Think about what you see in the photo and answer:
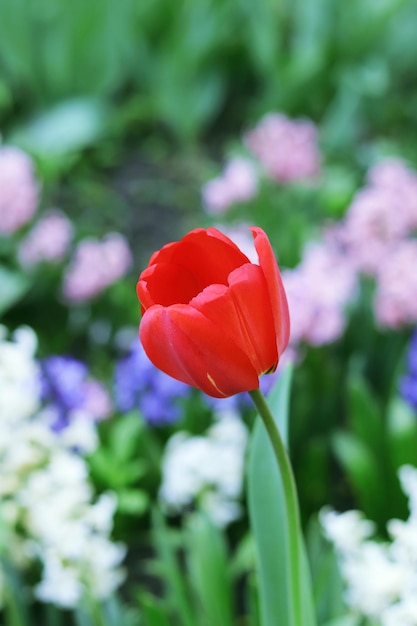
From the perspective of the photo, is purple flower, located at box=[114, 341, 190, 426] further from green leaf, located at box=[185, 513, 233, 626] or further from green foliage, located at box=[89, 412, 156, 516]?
green leaf, located at box=[185, 513, 233, 626]

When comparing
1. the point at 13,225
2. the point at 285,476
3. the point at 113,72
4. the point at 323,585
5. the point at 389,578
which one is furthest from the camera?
the point at 113,72

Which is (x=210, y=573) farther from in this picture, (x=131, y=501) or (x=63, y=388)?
(x=63, y=388)

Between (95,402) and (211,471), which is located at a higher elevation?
→ (95,402)

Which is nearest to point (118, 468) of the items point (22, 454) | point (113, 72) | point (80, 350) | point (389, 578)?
point (22, 454)

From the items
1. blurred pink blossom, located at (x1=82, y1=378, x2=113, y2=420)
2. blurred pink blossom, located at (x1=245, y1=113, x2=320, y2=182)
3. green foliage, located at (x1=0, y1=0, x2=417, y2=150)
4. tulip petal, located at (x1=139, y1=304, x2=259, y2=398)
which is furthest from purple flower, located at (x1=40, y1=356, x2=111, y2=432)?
green foliage, located at (x1=0, y1=0, x2=417, y2=150)

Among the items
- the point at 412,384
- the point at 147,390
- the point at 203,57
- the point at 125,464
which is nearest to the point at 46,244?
the point at 147,390

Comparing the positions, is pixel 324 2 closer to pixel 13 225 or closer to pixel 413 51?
pixel 413 51
